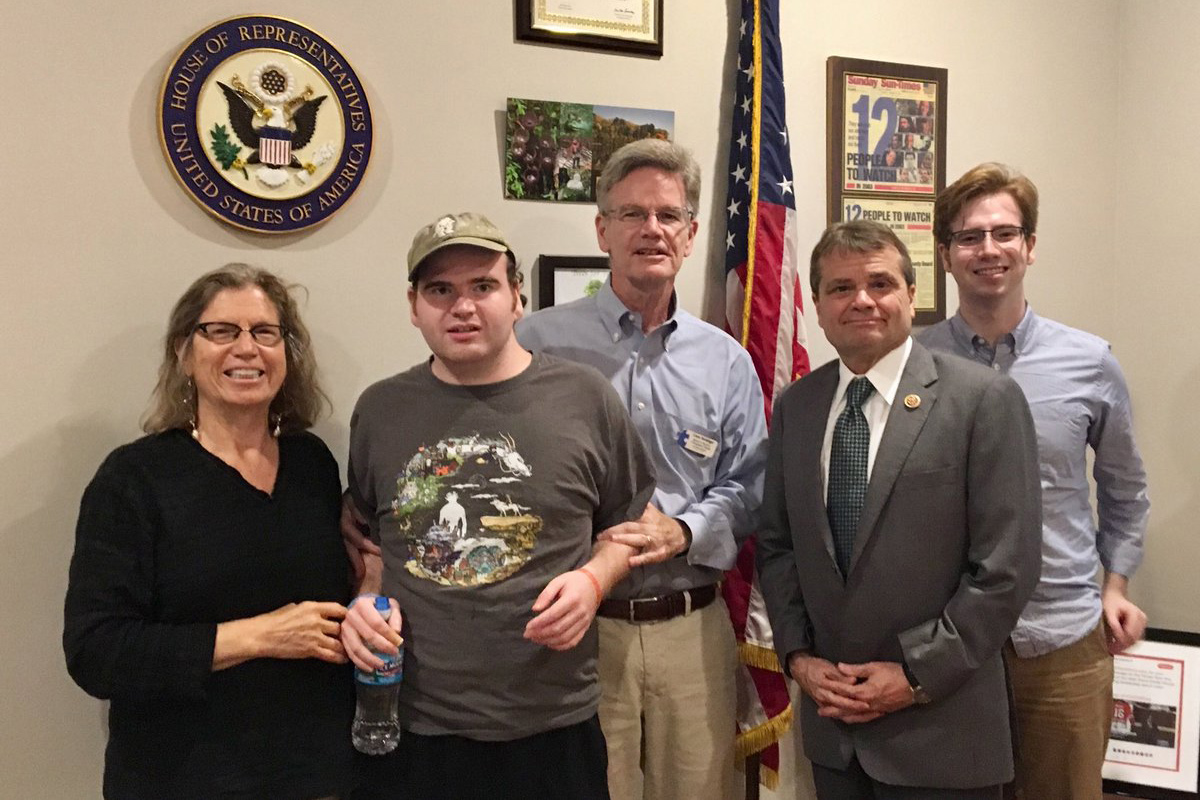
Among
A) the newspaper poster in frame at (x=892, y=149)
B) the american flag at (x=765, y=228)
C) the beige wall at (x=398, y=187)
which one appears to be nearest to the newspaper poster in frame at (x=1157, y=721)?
the beige wall at (x=398, y=187)

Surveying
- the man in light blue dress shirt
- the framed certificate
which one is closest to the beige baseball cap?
the man in light blue dress shirt

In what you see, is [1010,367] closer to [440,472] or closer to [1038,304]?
[1038,304]

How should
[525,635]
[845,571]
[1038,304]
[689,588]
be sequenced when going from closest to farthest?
[525,635] < [845,571] < [689,588] < [1038,304]

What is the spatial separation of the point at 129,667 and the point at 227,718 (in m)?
0.19

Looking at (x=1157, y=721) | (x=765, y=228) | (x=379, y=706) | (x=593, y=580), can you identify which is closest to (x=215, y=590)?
(x=379, y=706)

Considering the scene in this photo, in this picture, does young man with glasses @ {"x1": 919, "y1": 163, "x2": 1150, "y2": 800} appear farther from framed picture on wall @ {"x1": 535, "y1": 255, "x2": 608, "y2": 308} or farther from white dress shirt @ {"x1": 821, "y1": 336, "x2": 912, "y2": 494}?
framed picture on wall @ {"x1": 535, "y1": 255, "x2": 608, "y2": 308}

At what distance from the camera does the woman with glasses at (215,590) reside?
4.71 feet

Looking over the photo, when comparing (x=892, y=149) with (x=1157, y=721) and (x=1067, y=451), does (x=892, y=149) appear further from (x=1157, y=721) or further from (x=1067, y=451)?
(x=1157, y=721)

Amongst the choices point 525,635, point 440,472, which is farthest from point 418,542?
point 525,635

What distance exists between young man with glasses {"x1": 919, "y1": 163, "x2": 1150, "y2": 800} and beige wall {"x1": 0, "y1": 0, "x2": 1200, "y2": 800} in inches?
23.9

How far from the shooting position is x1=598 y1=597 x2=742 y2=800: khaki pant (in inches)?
72.6

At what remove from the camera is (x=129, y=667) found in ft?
4.63

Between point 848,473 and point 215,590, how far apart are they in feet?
3.85

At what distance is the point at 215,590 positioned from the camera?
4.88 ft
